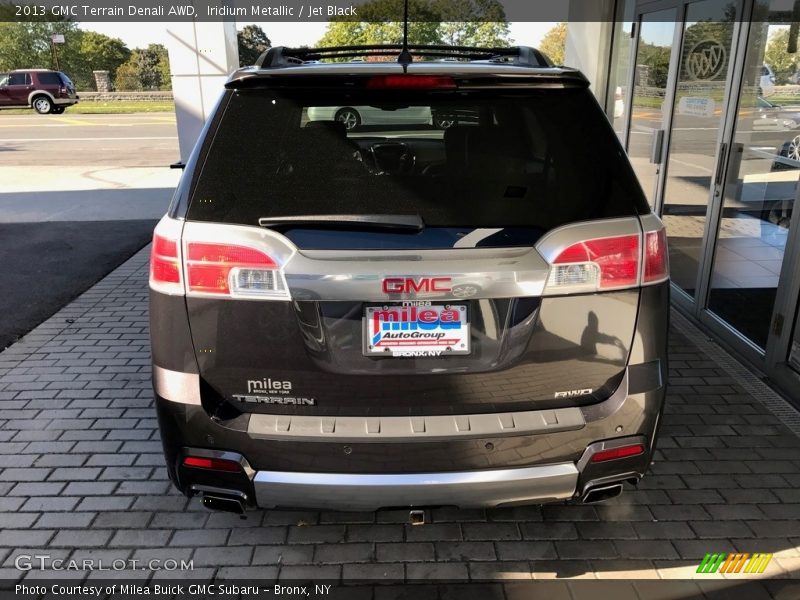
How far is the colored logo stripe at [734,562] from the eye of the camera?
8.42ft

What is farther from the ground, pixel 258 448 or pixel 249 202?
pixel 249 202

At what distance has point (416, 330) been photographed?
2080 mm

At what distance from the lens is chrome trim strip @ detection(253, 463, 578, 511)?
215 cm

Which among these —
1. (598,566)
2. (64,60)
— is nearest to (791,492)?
(598,566)

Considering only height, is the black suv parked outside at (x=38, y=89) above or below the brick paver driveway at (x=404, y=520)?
above

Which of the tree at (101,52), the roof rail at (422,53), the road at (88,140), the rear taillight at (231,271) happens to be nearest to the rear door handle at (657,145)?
the roof rail at (422,53)

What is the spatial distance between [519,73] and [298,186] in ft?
2.70

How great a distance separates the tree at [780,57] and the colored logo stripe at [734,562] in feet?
10.3

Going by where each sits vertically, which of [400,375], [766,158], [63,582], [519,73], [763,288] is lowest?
[63,582]

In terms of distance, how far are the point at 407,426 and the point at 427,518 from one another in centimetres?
91

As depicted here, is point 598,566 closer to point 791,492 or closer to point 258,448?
point 791,492

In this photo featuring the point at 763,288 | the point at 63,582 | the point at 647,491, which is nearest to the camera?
the point at 63,582

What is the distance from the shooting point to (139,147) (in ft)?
60.3

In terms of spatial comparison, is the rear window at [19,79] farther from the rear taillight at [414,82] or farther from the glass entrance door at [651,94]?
the rear taillight at [414,82]
